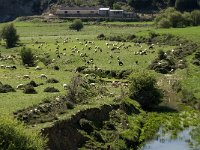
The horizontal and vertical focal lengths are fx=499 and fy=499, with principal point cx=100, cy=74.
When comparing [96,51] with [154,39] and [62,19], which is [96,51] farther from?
[62,19]

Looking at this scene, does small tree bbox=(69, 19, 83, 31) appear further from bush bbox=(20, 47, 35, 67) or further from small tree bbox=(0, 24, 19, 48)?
bush bbox=(20, 47, 35, 67)

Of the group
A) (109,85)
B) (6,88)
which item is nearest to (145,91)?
(109,85)

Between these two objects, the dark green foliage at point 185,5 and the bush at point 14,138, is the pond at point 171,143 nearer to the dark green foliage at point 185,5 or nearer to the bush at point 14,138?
the bush at point 14,138

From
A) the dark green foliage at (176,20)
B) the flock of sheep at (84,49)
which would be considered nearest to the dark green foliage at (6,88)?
the flock of sheep at (84,49)

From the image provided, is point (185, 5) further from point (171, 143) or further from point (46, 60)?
point (171, 143)

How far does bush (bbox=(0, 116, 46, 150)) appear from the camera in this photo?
34.7m

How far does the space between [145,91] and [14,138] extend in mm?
32507

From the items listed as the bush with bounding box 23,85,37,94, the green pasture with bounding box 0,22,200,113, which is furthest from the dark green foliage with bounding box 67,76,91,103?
the bush with bounding box 23,85,37,94

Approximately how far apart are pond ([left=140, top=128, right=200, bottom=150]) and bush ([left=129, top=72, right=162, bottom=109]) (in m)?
10.2

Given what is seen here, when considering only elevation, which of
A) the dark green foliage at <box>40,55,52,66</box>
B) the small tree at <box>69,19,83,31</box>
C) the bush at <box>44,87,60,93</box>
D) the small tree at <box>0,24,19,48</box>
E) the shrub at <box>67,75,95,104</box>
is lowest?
the small tree at <box>69,19,83,31</box>

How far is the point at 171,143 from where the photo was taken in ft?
172

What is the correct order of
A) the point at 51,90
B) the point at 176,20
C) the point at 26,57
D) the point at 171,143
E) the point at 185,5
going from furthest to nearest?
the point at 185,5
the point at 176,20
the point at 26,57
the point at 51,90
the point at 171,143

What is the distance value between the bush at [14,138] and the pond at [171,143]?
18.0 m

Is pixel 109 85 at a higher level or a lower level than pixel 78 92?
lower
